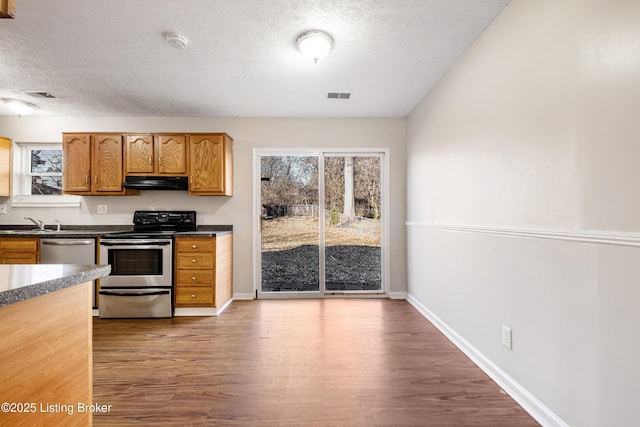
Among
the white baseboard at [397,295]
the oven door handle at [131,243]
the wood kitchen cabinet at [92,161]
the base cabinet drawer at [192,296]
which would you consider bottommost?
the white baseboard at [397,295]

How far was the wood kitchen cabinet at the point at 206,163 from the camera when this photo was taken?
12.9 ft

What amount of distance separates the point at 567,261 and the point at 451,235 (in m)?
1.33

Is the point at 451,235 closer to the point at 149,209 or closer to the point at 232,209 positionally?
the point at 232,209

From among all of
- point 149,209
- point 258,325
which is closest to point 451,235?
point 258,325

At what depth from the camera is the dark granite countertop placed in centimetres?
89

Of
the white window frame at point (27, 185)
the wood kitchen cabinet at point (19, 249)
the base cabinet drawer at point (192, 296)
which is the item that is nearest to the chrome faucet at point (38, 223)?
the white window frame at point (27, 185)

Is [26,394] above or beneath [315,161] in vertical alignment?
beneath

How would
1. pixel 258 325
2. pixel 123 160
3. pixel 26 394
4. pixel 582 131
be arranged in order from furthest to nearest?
pixel 123 160 < pixel 258 325 < pixel 582 131 < pixel 26 394

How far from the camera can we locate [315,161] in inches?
174

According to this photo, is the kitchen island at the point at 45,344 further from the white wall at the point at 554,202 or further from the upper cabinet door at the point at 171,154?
the upper cabinet door at the point at 171,154

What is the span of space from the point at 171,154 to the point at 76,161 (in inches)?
45.9

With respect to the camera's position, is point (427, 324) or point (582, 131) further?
point (427, 324)

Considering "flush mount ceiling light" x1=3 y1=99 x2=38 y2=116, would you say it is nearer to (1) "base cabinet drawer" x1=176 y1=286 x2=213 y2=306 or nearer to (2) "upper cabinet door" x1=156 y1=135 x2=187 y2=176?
(2) "upper cabinet door" x1=156 y1=135 x2=187 y2=176

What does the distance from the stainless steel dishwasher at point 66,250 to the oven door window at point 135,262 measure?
27 centimetres
